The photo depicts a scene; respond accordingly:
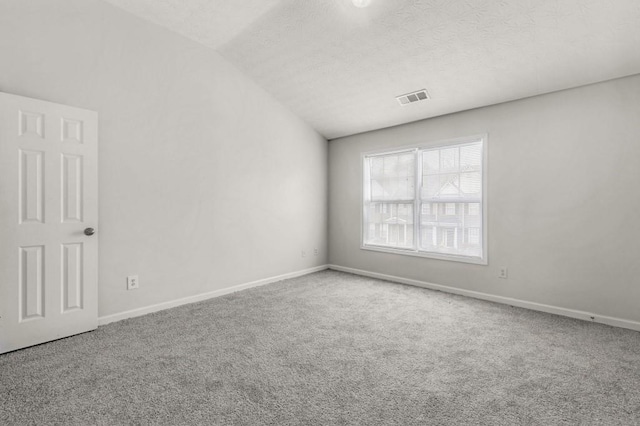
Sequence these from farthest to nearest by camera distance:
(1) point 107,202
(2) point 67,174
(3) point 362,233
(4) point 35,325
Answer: (3) point 362,233
(1) point 107,202
(2) point 67,174
(4) point 35,325

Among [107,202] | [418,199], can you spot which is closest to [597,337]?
[418,199]

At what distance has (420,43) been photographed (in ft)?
9.82

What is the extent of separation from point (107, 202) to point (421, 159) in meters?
3.79

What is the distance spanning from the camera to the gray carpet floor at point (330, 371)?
5.41ft

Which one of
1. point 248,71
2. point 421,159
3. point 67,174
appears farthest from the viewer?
point 421,159

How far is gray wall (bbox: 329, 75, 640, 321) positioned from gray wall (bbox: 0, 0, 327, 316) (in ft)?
8.10

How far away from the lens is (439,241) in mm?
4145

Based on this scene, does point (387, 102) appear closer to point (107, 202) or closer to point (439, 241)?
point (439, 241)

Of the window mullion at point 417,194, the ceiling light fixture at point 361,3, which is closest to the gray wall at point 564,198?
the window mullion at point 417,194

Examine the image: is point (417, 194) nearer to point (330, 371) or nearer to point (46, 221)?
point (330, 371)

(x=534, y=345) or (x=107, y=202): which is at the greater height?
(x=107, y=202)

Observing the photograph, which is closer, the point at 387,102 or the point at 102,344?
the point at 102,344

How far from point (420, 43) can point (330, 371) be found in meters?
3.02

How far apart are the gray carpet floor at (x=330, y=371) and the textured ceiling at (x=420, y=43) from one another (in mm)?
2467
